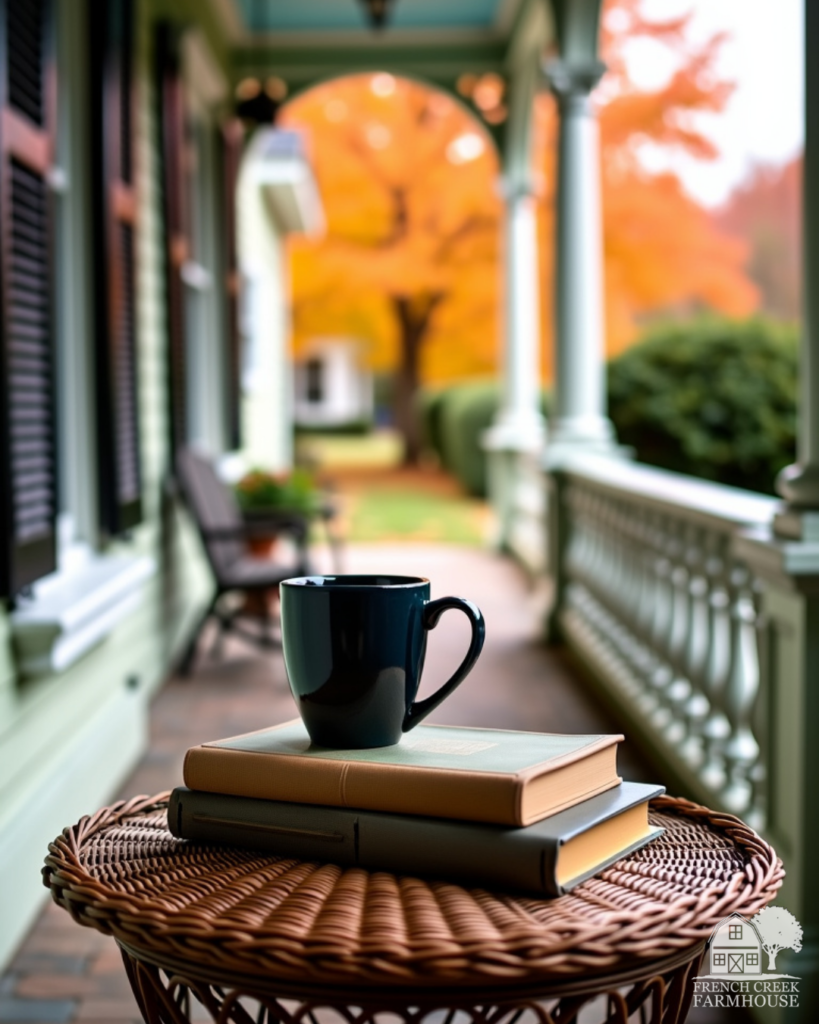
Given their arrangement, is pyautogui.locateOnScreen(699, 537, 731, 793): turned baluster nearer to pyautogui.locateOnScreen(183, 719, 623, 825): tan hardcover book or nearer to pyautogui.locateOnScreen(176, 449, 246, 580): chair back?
pyautogui.locateOnScreen(183, 719, 623, 825): tan hardcover book

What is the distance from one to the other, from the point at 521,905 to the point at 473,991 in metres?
0.11

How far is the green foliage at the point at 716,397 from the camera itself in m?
10.1

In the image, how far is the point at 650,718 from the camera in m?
4.18

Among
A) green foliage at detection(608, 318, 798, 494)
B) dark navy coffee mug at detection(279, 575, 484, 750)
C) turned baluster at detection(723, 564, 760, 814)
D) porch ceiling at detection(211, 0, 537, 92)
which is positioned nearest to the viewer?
dark navy coffee mug at detection(279, 575, 484, 750)

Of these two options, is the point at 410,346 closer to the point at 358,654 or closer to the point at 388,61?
the point at 388,61

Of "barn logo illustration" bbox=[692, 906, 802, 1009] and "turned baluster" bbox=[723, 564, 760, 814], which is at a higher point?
"turned baluster" bbox=[723, 564, 760, 814]

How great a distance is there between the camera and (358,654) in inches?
46.1

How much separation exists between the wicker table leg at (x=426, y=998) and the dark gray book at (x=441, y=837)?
3.8 inches

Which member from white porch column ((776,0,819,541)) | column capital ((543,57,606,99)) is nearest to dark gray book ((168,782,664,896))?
white porch column ((776,0,819,541))

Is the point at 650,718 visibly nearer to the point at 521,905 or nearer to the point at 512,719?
the point at 512,719

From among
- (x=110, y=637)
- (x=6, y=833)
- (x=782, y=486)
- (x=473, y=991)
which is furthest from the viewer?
(x=110, y=637)

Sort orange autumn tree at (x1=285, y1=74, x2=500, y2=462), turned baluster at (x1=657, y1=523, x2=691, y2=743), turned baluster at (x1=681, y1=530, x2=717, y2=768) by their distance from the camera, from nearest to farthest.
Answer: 1. turned baluster at (x1=681, y1=530, x2=717, y2=768)
2. turned baluster at (x1=657, y1=523, x2=691, y2=743)
3. orange autumn tree at (x1=285, y1=74, x2=500, y2=462)

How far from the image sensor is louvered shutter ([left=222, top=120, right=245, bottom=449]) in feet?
25.6

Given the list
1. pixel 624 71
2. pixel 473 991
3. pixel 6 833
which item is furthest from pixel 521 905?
pixel 624 71
